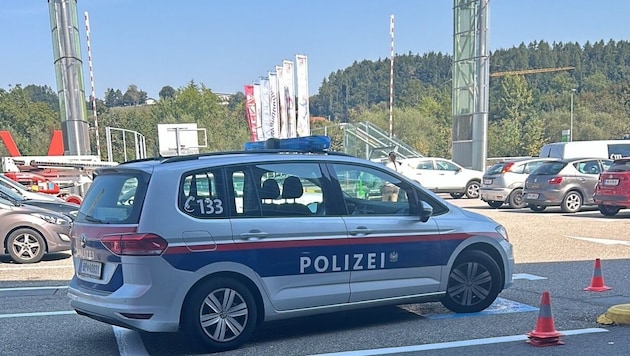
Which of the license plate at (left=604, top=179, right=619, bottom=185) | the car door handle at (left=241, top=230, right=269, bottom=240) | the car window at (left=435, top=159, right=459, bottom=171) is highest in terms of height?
the car door handle at (left=241, top=230, right=269, bottom=240)

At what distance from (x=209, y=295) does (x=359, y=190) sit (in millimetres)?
1801

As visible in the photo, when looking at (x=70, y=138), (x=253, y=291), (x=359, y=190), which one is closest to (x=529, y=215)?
(x=359, y=190)

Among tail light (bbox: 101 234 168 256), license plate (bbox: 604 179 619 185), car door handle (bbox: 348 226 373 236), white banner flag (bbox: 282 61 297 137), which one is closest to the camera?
tail light (bbox: 101 234 168 256)

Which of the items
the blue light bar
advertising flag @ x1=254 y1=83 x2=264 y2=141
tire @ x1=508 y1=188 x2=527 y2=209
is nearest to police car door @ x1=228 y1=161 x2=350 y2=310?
the blue light bar

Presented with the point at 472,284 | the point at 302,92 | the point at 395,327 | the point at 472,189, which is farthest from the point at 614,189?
the point at 302,92

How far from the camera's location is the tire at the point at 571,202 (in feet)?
54.5

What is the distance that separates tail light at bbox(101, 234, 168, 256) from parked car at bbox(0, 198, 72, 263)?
6.30 meters

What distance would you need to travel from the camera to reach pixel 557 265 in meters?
9.13

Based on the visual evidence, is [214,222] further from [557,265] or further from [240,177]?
[557,265]

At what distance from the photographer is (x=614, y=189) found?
14781 mm

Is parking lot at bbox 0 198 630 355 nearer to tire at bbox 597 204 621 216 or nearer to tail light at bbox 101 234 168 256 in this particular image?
tail light at bbox 101 234 168 256

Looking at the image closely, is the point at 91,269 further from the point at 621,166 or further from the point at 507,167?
the point at 507,167

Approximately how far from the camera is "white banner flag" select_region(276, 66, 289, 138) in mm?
29500

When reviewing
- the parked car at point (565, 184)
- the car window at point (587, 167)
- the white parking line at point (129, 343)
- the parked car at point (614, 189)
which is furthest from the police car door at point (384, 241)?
the car window at point (587, 167)
